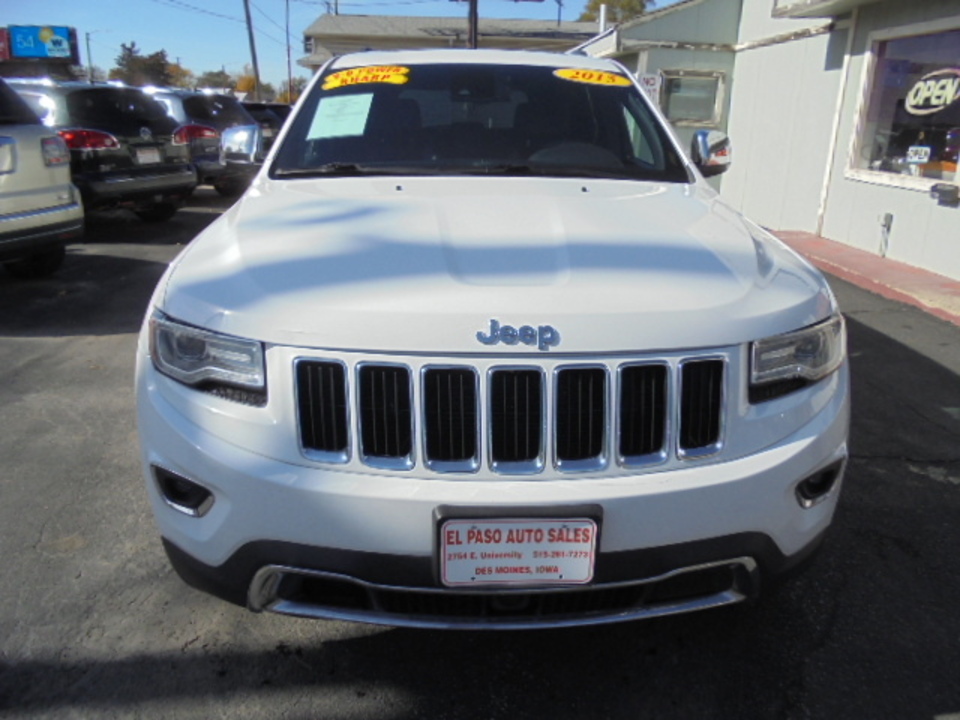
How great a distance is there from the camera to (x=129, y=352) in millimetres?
5078

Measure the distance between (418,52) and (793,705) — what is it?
319 cm

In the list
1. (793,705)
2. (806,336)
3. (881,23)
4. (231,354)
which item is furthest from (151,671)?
(881,23)

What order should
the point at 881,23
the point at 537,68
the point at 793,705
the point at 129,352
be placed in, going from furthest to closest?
1. the point at 881,23
2. the point at 129,352
3. the point at 537,68
4. the point at 793,705

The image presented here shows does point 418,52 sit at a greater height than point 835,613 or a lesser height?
greater

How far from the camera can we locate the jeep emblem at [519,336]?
1.76m

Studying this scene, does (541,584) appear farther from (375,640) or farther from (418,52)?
(418,52)

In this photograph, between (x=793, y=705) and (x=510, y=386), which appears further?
(x=793, y=705)

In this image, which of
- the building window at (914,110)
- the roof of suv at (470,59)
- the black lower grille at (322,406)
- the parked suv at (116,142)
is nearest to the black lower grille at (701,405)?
the black lower grille at (322,406)

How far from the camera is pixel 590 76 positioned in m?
3.61

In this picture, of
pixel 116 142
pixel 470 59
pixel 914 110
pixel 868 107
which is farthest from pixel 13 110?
pixel 868 107

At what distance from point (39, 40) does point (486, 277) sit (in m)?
51.4

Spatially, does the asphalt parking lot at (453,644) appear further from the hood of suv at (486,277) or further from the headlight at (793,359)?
the hood of suv at (486,277)

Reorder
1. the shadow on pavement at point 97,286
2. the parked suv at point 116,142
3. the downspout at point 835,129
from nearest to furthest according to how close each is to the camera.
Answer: the shadow on pavement at point 97,286, the parked suv at point 116,142, the downspout at point 835,129

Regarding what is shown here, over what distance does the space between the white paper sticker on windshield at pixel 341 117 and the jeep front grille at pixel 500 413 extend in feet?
5.71
